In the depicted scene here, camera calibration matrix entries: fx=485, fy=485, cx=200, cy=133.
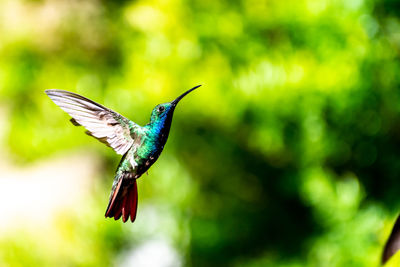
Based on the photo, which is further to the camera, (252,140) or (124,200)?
(252,140)

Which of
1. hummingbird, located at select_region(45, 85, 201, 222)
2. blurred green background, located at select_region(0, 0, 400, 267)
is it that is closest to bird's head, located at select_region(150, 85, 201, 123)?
hummingbird, located at select_region(45, 85, 201, 222)

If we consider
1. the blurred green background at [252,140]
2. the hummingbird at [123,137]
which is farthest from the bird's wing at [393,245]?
the blurred green background at [252,140]

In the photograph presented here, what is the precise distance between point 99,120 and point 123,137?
0.01 m

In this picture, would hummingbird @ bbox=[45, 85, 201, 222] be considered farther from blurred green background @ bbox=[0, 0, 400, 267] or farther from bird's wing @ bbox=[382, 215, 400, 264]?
blurred green background @ bbox=[0, 0, 400, 267]

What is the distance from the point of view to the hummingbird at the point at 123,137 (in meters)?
0.12

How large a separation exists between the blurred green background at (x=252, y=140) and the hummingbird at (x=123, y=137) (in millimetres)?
464

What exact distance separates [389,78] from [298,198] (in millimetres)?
201

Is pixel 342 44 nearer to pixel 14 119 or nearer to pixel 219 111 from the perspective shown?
pixel 219 111

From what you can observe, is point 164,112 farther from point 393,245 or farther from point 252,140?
point 252,140

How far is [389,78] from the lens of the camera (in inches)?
24.9

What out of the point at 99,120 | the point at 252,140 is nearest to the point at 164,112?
the point at 99,120

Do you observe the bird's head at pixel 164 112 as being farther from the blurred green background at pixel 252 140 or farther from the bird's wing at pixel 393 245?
the blurred green background at pixel 252 140

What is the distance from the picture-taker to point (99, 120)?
0.46 feet

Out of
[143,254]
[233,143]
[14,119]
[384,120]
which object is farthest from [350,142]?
[14,119]
